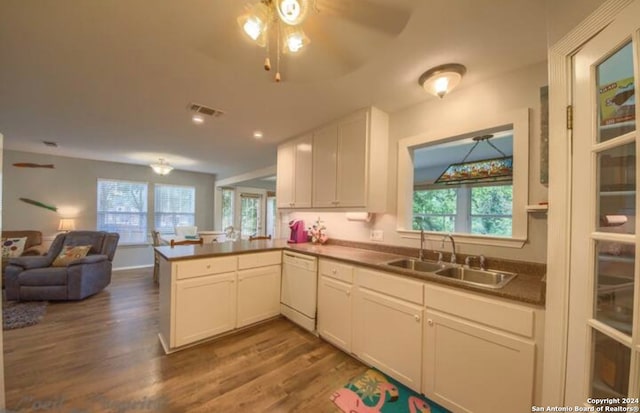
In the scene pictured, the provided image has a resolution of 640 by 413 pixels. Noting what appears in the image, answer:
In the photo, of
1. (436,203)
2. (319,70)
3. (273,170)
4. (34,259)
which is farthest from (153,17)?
(436,203)

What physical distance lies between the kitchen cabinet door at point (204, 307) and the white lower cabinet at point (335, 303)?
3.03 ft

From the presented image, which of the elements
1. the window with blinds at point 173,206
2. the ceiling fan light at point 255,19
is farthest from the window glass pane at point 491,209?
the window with blinds at point 173,206

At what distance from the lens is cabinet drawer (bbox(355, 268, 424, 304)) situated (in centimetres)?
171

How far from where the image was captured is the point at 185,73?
1897 millimetres

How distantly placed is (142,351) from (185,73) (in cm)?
245

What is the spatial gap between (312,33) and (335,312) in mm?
2232

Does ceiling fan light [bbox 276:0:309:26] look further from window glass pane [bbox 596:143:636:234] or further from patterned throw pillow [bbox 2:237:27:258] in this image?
patterned throw pillow [bbox 2:237:27:258]

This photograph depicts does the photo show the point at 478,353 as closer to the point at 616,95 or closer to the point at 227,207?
the point at 616,95

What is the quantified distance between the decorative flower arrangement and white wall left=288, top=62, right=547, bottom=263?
59 centimetres

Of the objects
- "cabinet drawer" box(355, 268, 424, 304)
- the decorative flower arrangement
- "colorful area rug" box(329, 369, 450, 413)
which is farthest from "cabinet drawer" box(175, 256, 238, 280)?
"colorful area rug" box(329, 369, 450, 413)

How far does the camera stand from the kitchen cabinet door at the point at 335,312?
7.22 ft

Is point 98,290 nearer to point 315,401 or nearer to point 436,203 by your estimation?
point 315,401

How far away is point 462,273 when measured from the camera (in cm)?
195

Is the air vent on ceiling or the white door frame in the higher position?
the air vent on ceiling
